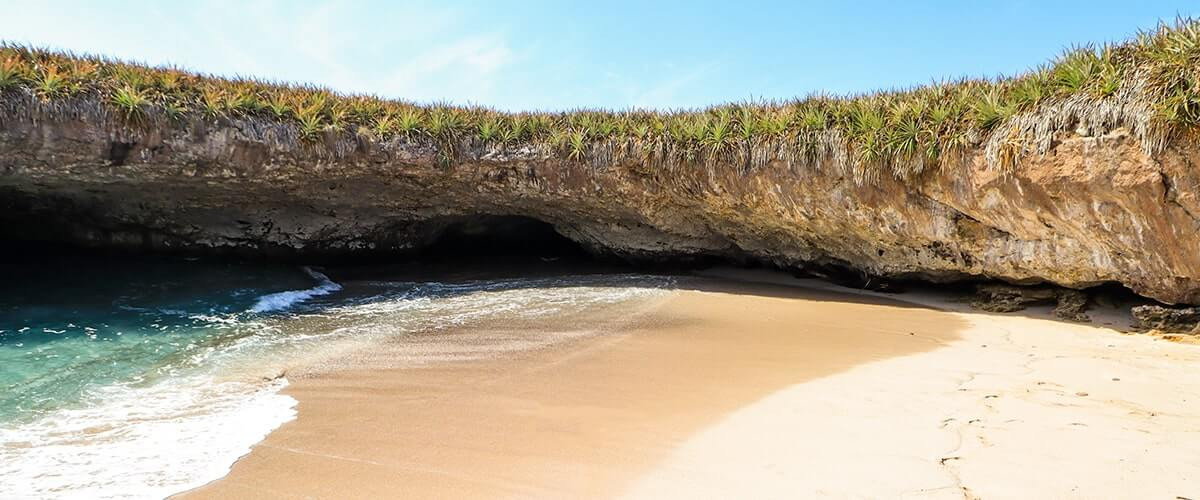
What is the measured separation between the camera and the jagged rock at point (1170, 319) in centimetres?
722

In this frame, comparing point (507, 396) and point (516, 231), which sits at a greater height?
point (516, 231)

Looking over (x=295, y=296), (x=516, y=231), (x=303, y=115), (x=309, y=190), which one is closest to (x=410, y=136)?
(x=303, y=115)

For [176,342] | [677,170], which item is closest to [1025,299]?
[677,170]

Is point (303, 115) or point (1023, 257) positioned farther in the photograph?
point (303, 115)

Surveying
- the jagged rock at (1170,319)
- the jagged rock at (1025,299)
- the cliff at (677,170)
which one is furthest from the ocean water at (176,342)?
the jagged rock at (1170,319)

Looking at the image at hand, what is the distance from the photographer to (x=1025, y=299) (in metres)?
9.09

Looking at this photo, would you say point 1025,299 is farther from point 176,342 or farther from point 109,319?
point 109,319

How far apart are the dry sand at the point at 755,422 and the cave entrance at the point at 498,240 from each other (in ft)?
28.7

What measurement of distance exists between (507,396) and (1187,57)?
7795 millimetres

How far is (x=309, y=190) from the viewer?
39.8ft

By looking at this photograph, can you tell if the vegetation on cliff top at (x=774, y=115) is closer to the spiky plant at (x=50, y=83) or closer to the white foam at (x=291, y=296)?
the spiky plant at (x=50, y=83)

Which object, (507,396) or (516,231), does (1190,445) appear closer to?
(507,396)

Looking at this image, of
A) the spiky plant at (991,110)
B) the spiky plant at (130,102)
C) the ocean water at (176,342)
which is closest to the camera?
the ocean water at (176,342)

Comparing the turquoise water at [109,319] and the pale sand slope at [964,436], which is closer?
the pale sand slope at [964,436]
